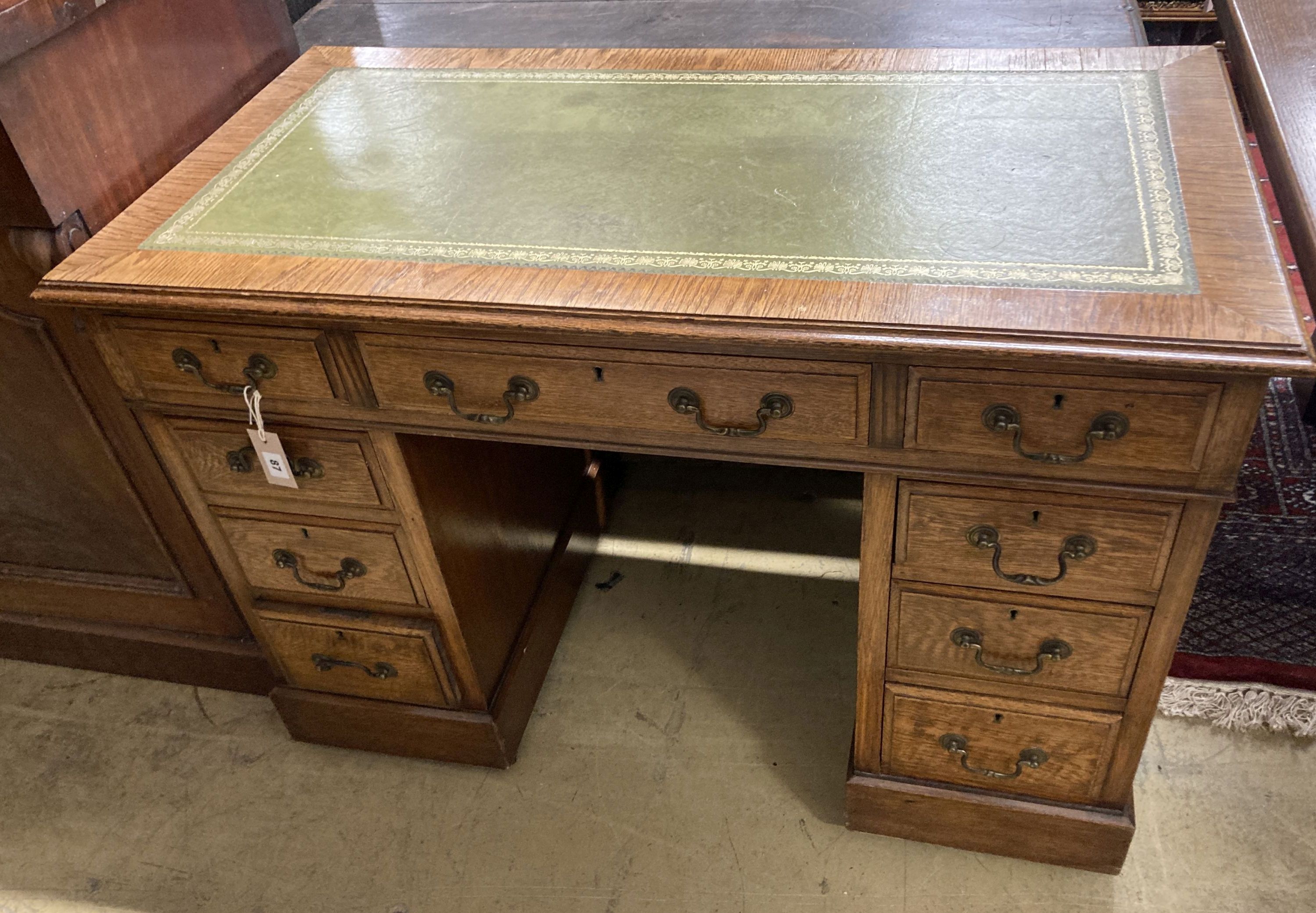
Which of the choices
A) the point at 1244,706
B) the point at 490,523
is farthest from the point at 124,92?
the point at 1244,706

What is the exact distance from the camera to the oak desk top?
3.33ft

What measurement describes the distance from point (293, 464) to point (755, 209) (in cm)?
66

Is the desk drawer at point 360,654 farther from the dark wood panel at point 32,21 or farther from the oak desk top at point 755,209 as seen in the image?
the dark wood panel at point 32,21

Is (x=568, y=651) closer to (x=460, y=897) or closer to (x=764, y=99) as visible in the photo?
(x=460, y=897)

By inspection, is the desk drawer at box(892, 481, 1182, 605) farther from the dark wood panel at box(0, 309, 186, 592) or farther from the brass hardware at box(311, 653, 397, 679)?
the dark wood panel at box(0, 309, 186, 592)

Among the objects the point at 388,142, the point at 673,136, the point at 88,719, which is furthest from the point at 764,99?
the point at 88,719

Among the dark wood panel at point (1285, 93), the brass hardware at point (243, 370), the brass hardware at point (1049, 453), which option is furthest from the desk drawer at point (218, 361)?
the dark wood panel at point (1285, 93)

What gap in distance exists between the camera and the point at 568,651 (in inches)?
74.9

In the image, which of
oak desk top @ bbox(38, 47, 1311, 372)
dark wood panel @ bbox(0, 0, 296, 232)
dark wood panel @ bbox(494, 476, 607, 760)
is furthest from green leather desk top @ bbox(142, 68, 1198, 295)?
dark wood panel @ bbox(494, 476, 607, 760)

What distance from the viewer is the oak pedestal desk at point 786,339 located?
40.8 inches

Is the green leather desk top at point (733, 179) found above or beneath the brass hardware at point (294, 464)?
above

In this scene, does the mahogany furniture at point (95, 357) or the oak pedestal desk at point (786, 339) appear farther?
the mahogany furniture at point (95, 357)

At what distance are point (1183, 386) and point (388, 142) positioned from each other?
996 mm

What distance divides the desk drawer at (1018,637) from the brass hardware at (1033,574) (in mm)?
37
